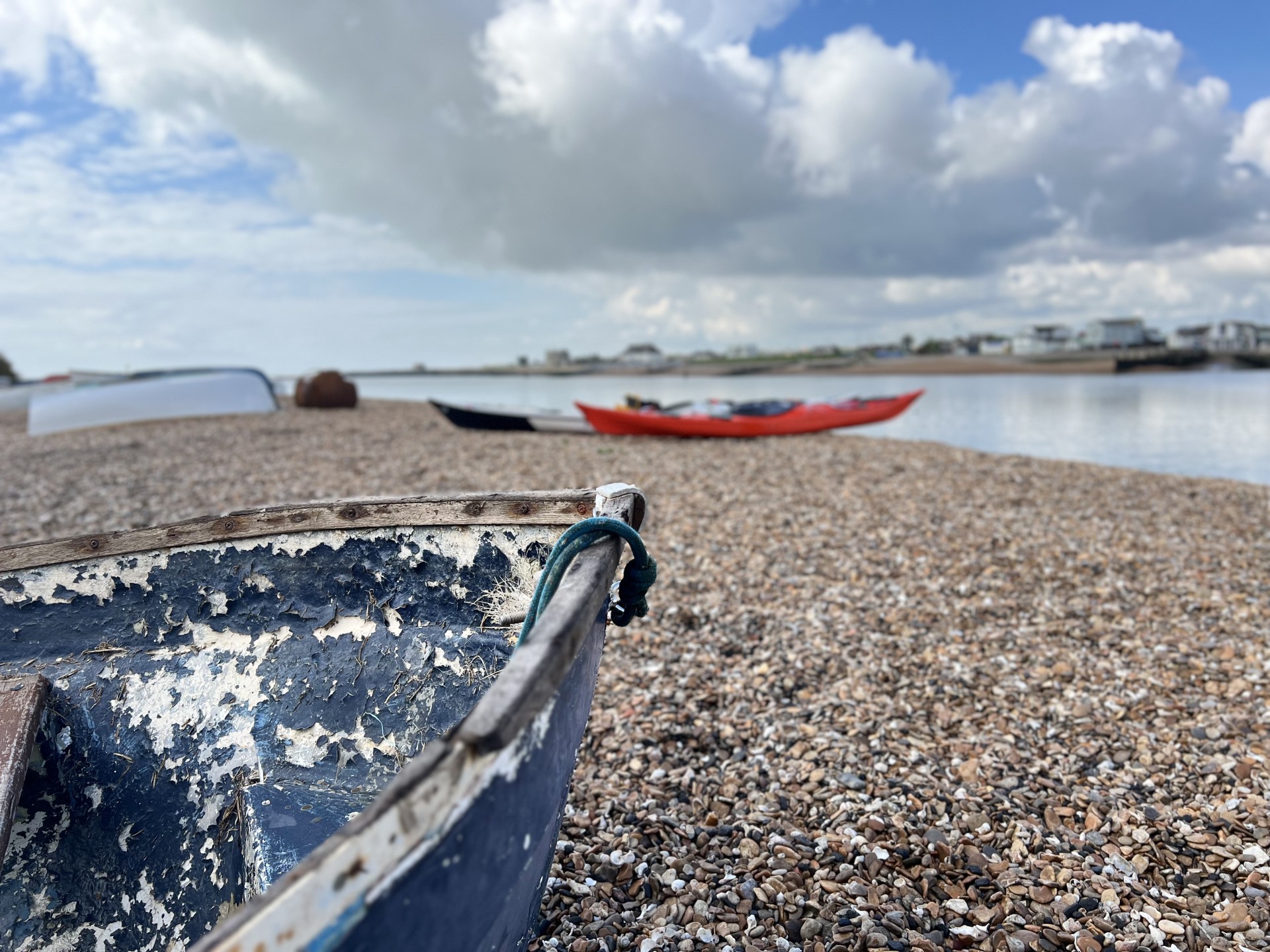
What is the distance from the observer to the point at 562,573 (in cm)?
208

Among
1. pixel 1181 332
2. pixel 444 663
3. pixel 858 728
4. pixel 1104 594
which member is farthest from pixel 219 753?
pixel 1181 332

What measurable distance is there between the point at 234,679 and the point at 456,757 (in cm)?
211

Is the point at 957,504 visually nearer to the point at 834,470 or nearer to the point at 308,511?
the point at 834,470

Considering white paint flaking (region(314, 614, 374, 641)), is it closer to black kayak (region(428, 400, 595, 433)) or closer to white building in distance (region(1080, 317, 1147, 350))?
black kayak (region(428, 400, 595, 433))

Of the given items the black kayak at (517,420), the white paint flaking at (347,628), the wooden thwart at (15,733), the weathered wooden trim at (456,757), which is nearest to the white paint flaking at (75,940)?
the wooden thwart at (15,733)

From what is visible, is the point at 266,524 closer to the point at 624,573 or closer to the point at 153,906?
the point at 153,906

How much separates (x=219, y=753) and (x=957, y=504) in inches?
357

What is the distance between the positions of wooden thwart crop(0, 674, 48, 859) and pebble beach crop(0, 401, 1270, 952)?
5.63 feet

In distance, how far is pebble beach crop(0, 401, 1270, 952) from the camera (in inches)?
115

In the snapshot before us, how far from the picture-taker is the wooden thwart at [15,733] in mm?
2398

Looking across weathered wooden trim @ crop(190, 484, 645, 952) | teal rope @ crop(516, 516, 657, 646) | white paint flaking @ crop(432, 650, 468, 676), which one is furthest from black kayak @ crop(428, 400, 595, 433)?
weathered wooden trim @ crop(190, 484, 645, 952)

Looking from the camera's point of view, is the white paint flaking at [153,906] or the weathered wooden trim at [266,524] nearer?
Answer: the white paint flaking at [153,906]

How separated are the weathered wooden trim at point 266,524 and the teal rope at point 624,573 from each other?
2.16ft

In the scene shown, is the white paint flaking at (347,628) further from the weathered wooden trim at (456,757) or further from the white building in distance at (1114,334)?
the white building in distance at (1114,334)
